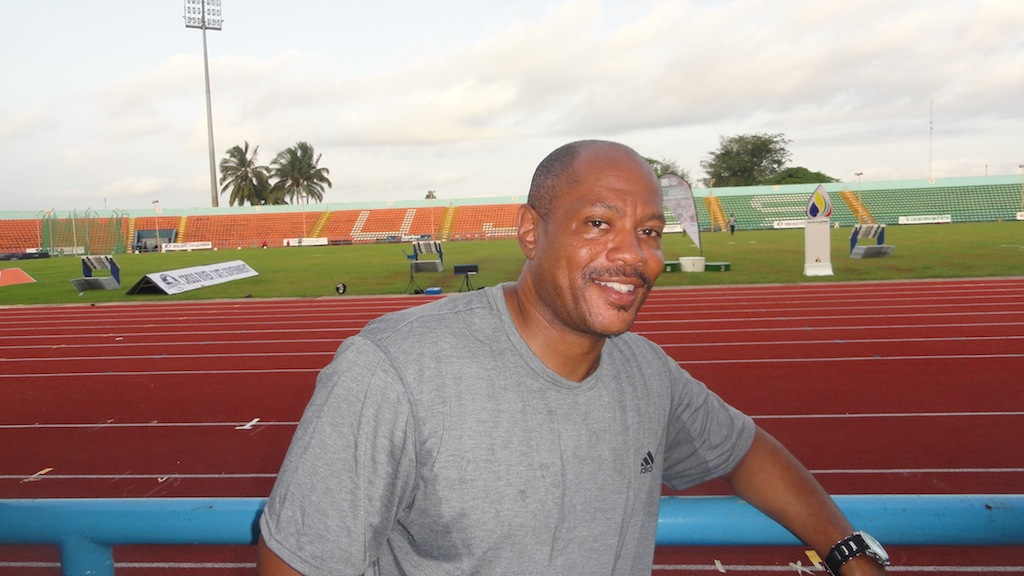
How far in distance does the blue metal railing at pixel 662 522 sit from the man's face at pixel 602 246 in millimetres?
352

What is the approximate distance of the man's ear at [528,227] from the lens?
1485 millimetres

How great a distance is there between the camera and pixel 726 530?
128cm

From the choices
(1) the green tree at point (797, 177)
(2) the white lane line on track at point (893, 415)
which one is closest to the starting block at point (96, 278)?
(2) the white lane line on track at point (893, 415)

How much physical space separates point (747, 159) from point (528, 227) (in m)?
82.0

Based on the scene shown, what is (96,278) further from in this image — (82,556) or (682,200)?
(82,556)

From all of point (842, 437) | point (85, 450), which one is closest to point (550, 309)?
point (842, 437)

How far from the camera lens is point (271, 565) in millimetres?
1127

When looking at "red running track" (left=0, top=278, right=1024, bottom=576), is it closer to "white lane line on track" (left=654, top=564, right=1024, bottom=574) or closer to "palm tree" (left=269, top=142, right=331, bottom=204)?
"white lane line on track" (left=654, top=564, right=1024, bottom=574)

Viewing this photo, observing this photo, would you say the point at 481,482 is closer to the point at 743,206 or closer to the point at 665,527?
the point at 665,527

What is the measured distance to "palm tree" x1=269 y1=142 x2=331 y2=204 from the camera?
230 feet

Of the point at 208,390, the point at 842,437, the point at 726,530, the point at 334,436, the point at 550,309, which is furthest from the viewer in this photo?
the point at 208,390

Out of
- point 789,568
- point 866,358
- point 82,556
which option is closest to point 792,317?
point 866,358

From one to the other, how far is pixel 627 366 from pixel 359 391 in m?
0.56

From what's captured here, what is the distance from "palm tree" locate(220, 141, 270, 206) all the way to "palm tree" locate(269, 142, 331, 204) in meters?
1.44
